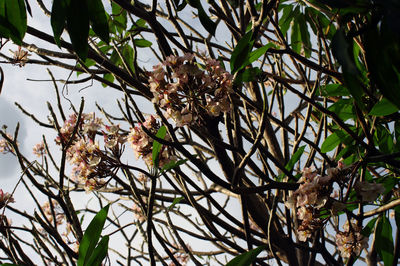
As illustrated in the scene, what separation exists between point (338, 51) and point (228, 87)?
412mm

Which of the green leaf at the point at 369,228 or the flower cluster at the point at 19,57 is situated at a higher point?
the flower cluster at the point at 19,57

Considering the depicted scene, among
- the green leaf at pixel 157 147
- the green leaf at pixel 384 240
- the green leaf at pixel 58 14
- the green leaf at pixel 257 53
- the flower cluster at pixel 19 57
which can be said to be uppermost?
the flower cluster at pixel 19 57

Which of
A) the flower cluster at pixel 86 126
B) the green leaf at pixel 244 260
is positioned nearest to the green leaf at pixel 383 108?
the green leaf at pixel 244 260

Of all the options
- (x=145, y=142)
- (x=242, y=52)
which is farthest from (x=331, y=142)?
(x=145, y=142)

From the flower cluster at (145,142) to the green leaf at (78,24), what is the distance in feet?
0.99

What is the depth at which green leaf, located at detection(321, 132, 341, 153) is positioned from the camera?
0.94 m

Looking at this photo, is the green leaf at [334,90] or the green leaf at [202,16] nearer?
the green leaf at [202,16]

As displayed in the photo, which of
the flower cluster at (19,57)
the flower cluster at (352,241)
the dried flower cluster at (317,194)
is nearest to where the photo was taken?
the dried flower cluster at (317,194)

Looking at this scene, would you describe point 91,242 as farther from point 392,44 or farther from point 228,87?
point 392,44

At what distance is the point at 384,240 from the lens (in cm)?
84

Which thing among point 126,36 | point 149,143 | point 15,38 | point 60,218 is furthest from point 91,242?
point 60,218

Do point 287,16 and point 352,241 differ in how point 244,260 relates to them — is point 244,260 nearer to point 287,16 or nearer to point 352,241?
point 352,241

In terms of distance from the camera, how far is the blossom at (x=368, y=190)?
705 mm

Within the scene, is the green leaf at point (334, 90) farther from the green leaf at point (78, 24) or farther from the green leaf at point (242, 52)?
the green leaf at point (78, 24)
